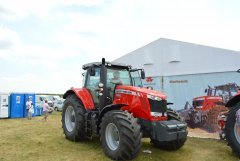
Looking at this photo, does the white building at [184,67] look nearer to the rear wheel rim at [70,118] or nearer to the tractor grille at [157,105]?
the tractor grille at [157,105]

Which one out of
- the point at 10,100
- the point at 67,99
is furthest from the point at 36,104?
the point at 67,99

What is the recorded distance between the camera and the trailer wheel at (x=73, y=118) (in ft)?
28.0

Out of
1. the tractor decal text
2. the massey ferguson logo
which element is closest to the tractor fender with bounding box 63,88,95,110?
the tractor decal text

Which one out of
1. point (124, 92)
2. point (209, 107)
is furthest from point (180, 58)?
point (124, 92)

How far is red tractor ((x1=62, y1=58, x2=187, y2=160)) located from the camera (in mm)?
6645

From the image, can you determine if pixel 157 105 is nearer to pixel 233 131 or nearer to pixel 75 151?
pixel 233 131

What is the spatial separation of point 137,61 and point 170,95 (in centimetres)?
254

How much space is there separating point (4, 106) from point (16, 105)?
1001mm

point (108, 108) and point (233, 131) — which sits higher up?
point (108, 108)

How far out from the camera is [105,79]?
806 centimetres

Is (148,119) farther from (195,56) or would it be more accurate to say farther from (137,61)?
(137,61)

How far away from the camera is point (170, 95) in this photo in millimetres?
13586

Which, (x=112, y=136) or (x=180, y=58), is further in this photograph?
A: (x=180, y=58)

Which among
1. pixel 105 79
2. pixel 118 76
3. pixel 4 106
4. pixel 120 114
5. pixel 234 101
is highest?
pixel 118 76
